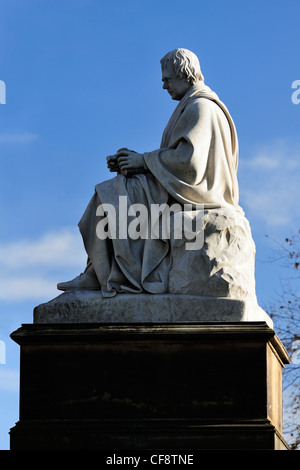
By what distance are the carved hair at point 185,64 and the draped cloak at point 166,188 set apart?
260 mm

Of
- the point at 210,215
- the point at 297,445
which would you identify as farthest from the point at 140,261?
the point at 297,445

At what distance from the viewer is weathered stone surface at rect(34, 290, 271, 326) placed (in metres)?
13.7

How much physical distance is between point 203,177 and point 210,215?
1.75ft

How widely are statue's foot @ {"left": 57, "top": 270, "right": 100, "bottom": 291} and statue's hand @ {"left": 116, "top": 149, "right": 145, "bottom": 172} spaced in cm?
111

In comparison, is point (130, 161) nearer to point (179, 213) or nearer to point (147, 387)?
point (179, 213)

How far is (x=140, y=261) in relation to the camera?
14195 mm

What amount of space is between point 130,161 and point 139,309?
160 cm

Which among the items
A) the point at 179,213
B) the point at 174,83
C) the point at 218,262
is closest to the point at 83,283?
the point at 179,213

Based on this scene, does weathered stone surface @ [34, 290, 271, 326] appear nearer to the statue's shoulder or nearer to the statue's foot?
the statue's foot
